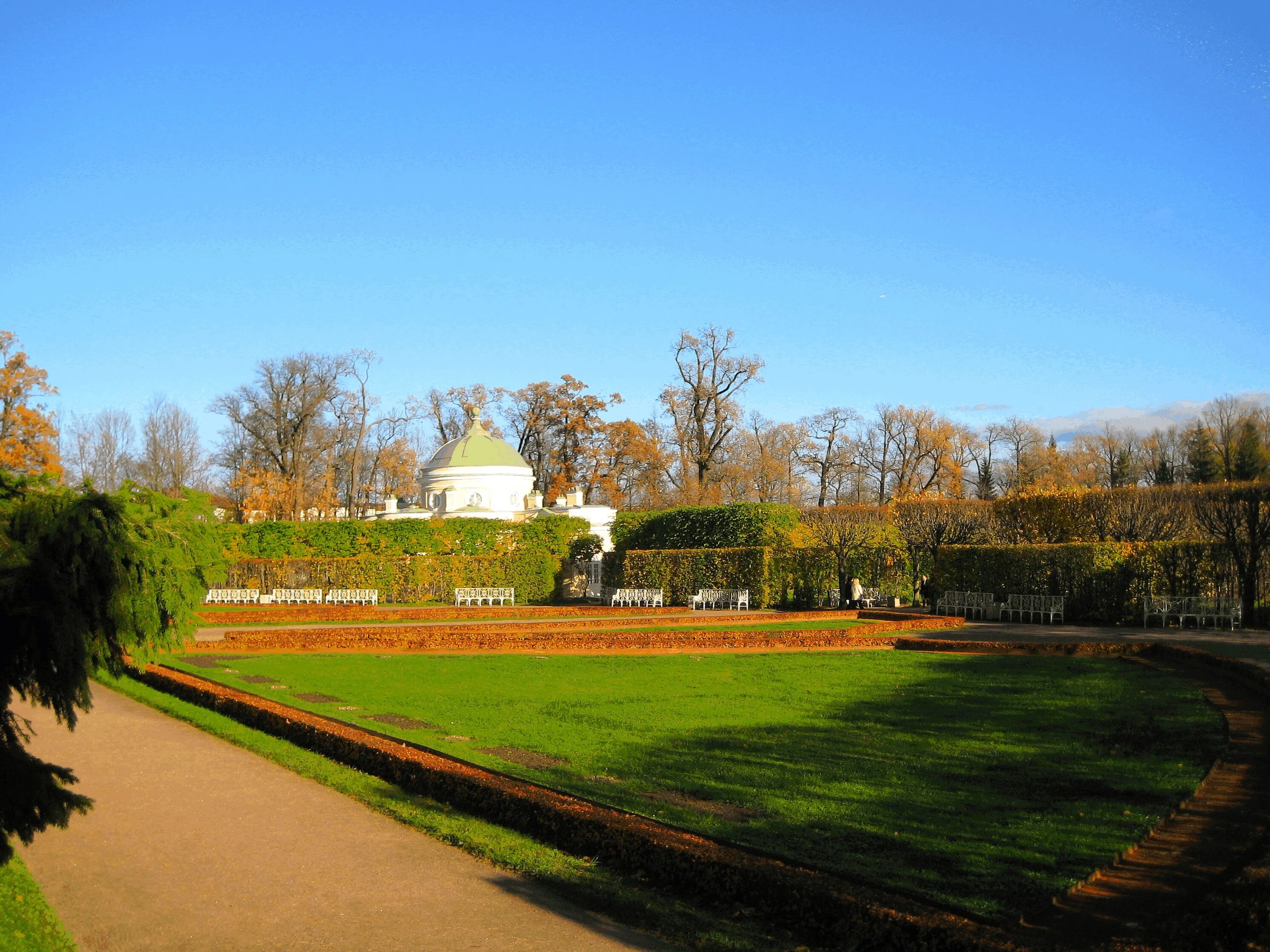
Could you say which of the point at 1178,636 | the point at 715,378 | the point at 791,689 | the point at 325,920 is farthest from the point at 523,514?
the point at 325,920

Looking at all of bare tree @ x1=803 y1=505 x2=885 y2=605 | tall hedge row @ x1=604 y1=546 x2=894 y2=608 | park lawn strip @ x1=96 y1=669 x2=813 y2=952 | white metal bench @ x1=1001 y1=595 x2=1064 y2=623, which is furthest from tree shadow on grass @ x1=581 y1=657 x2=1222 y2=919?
tall hedge row @ x1=604 y1=546 x2=894 y2=608

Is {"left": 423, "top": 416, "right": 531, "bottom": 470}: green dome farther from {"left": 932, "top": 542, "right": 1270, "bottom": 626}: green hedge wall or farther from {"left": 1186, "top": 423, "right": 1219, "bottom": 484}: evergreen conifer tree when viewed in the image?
{"left": 1186, "top": 423, "right": 1219, "bottom": 484}: evergreen conifer tree

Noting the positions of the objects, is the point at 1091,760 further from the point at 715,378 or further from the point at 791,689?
the point at 715,378

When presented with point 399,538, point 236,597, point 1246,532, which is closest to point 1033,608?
point 1246,532

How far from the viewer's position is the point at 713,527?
35.9m

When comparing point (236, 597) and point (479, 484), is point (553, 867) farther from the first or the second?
point (479, 484)

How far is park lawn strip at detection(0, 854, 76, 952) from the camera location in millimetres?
4215

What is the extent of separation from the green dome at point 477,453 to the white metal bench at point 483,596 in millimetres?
19982

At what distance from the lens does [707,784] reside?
6934mm

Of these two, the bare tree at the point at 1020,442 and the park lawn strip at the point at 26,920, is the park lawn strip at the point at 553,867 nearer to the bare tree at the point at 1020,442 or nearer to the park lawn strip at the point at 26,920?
the park lawn strip at the point at 26,920

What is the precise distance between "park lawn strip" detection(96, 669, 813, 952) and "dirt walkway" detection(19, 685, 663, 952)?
3.9 inches

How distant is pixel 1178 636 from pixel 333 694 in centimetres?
1461

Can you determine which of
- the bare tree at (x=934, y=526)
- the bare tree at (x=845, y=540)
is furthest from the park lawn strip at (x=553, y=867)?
the bare tree at (x=845, y=540)

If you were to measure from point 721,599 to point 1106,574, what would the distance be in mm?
11190
